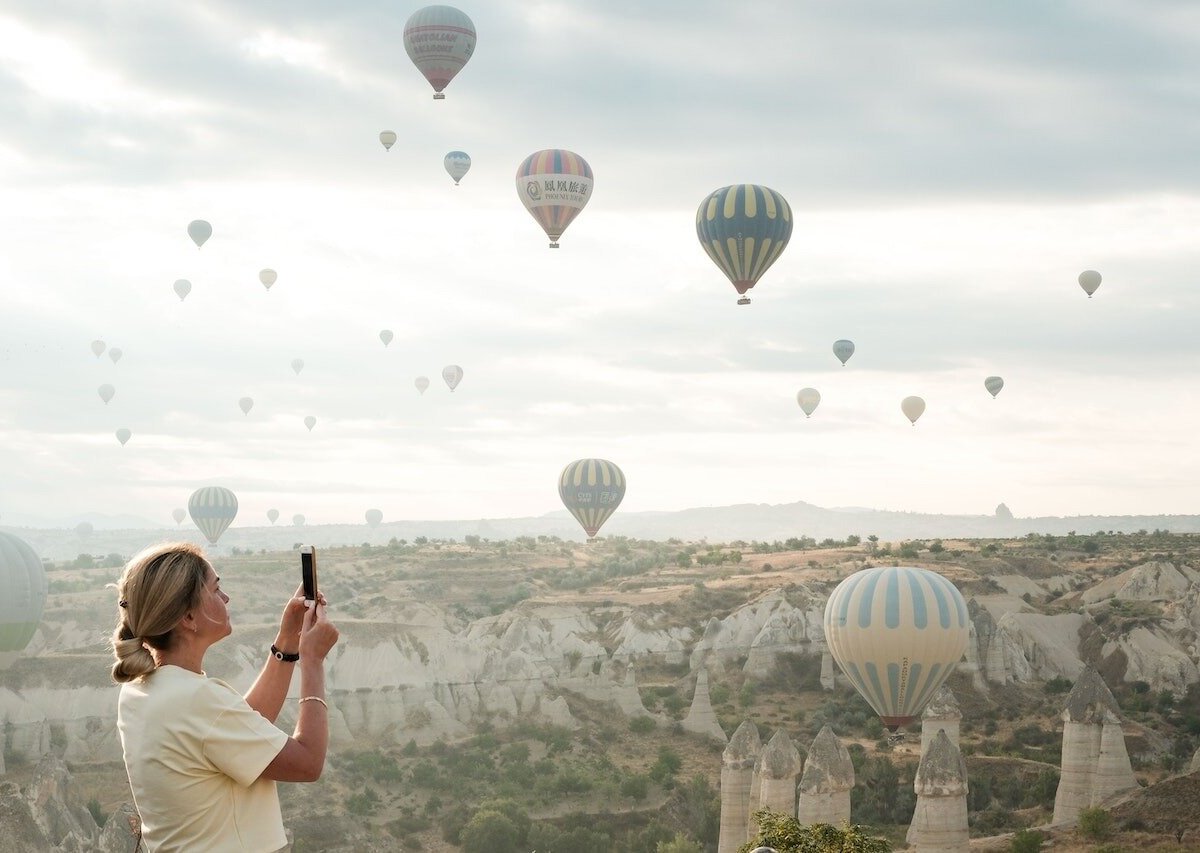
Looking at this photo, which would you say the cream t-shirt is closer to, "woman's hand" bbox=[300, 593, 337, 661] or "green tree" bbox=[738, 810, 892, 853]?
"woman's hand" bbox=[300, 593, 337, 661]

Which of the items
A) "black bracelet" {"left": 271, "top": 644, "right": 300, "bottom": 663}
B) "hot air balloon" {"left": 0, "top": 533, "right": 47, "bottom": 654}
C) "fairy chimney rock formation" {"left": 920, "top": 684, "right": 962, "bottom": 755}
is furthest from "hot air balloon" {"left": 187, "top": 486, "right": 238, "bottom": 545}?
"black bracelet" {"left": 271, "top": 644, "right": 300, "bottom": 663}

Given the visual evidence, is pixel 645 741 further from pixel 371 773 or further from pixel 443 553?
pixel 443 553

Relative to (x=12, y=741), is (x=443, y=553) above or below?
above

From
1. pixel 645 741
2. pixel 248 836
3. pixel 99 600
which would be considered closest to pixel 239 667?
pixel 645 741

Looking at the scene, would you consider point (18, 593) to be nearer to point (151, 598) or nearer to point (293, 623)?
point (293, 623)

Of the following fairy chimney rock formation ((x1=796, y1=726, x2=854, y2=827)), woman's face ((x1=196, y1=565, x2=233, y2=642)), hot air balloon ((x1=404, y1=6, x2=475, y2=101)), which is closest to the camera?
woman's face ((x1=196, y1=565, x2=233, y2=642))

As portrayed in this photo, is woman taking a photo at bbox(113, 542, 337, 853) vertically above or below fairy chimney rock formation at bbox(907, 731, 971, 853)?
above
